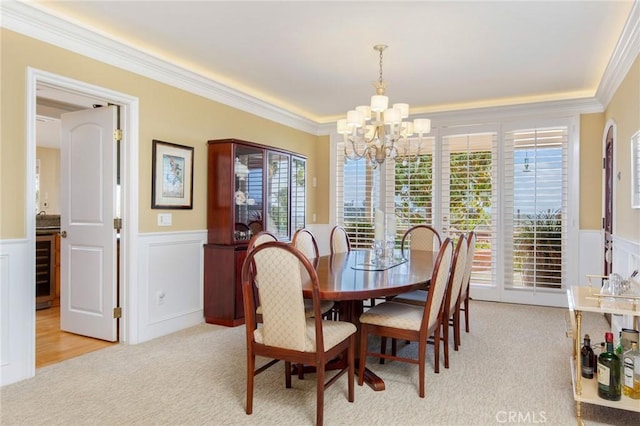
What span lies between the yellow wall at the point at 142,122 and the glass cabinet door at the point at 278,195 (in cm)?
46

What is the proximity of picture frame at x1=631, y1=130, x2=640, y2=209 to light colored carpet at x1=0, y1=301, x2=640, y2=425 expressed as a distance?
4.25 feet

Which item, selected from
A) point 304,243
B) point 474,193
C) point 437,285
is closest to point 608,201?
point 474,193

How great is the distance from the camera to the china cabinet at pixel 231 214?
4.13 metres

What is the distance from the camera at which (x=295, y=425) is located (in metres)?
2.20

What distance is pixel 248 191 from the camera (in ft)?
14.6

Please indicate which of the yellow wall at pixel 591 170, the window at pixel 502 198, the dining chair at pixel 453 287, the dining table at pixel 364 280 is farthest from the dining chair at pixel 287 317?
the yellow wall at pixel 591 170

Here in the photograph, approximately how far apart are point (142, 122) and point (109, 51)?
1.99ft

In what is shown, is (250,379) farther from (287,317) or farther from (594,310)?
(594,310)

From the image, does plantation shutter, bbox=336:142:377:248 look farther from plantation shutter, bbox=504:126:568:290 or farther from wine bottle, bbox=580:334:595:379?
wine bottle, bbox=580:334:595:379

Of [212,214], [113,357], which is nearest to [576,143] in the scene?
[212,214]

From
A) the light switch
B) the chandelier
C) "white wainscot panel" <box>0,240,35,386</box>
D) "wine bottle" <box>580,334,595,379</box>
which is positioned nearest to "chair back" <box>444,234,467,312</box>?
"wine bottle" <box>580,334,595,379</box>

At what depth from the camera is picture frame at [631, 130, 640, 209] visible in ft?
9.73

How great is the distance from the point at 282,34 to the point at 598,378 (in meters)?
3.07

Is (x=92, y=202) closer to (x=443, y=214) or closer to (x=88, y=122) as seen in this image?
(x=88, y=122)
